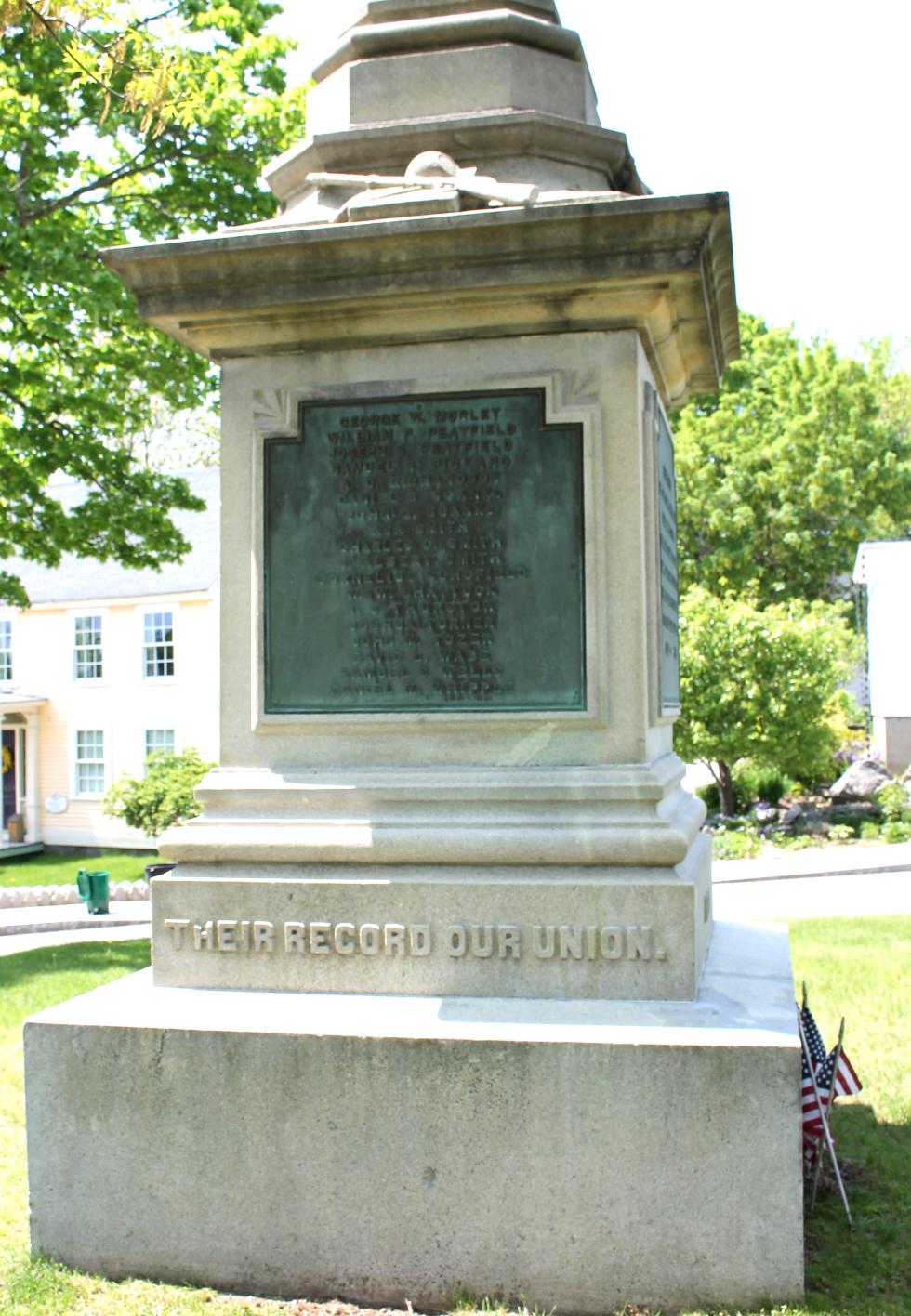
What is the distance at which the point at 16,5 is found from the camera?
5.12 meters

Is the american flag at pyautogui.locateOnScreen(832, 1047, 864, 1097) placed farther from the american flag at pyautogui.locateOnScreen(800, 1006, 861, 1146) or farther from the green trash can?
the green trash can

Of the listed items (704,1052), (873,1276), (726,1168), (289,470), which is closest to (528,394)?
(289,470)

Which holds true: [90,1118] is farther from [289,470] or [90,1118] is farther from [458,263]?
[458,263]

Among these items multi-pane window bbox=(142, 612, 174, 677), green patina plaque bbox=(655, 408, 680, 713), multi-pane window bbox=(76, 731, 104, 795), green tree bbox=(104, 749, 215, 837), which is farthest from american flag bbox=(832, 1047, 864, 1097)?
multi-pane window bbox=(76, 731, 104, 795)

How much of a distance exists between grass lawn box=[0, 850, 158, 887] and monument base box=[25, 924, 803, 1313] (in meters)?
23.9

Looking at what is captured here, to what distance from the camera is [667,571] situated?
5.74 meters

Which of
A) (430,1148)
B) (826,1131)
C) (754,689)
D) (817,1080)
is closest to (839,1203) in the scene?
(826,1131)

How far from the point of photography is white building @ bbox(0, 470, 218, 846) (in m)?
32.2

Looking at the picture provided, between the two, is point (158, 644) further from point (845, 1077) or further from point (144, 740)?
point (845, 1077)

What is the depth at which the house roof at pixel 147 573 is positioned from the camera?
106 feet

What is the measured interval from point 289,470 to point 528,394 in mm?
982

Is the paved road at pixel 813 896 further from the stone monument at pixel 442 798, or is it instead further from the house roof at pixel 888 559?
the house roof at pixel 888 559

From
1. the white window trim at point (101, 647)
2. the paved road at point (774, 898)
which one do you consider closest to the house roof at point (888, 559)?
the paved road at point (774, 898)

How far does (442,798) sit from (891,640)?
2730cm
